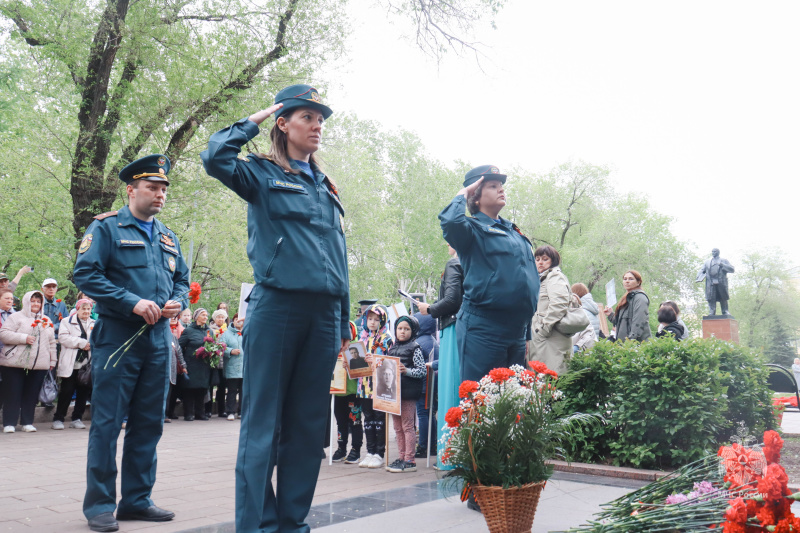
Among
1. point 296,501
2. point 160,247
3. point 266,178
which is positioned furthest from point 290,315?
point 160,247

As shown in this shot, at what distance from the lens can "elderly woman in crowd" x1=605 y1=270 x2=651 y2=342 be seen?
8.67 metres

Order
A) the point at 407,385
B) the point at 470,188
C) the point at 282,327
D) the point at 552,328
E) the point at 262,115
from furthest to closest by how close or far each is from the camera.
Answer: the point at 407,385
the point at 552,328
the point at 470,188
the point at 262,115
the point at 282,327

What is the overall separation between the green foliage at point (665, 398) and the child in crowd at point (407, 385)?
157 centimetres

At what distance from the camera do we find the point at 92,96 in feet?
44.4

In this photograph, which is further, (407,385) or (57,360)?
(57,360)

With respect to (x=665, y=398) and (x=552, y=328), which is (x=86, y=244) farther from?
(x=665, y=398)

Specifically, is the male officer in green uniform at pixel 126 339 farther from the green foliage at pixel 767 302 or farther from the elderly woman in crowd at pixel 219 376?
the green foliage at pixel 767 302

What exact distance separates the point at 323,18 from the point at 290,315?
45.5 ft

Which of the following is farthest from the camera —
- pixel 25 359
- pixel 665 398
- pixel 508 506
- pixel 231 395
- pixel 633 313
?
pixel 231 395

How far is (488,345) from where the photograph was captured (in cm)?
469

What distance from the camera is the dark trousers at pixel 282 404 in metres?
3.18

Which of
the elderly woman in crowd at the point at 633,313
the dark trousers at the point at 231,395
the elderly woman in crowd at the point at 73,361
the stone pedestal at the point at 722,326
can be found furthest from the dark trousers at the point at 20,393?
the stone pedestal at the point at 722,326

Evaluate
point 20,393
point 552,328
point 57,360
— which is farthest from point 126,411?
point 57,360

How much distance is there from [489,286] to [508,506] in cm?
159
